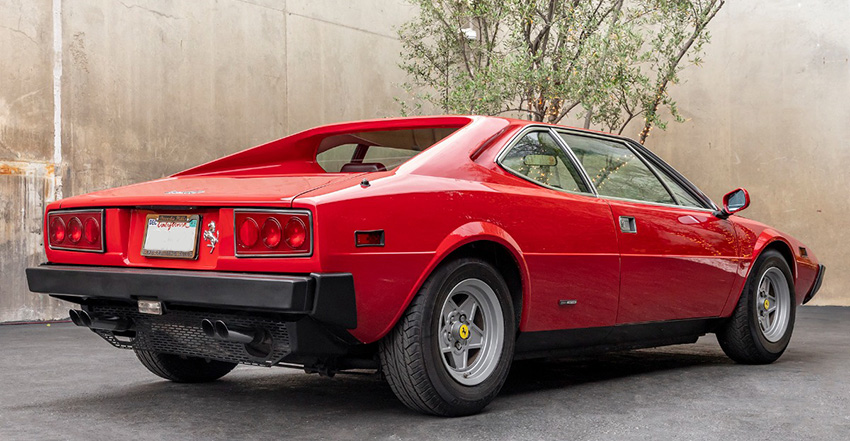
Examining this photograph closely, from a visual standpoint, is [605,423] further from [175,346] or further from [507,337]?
[175,346]

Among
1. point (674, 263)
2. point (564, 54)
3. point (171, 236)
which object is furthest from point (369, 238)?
point (564, 54)

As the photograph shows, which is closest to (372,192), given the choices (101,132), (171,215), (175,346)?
(171,215)

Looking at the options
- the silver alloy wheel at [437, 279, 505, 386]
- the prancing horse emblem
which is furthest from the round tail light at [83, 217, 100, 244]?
the silver alloy wheel at [437, 279, 505, 386]

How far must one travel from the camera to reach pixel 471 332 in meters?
3.63

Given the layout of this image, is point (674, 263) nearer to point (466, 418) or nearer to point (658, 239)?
point (658, 239)

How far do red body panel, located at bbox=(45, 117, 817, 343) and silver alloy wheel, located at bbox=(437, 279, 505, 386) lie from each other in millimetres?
200

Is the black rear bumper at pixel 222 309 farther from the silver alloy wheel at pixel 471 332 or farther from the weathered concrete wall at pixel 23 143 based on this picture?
the weathered concrete wall at pixel 23 143

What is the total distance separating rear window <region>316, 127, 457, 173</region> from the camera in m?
4.12

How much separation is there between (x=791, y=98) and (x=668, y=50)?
2486 mm

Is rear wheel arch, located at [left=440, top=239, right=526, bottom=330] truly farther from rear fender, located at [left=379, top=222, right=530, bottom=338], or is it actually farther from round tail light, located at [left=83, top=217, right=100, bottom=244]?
round tail light, located at [left=83, top=217, right=100, bottom=244]

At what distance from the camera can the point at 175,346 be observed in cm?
347

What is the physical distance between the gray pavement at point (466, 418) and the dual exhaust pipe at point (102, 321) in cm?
36

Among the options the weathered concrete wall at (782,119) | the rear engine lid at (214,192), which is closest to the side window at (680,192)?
the rear engine lid at (214,192)

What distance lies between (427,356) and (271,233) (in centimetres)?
74
